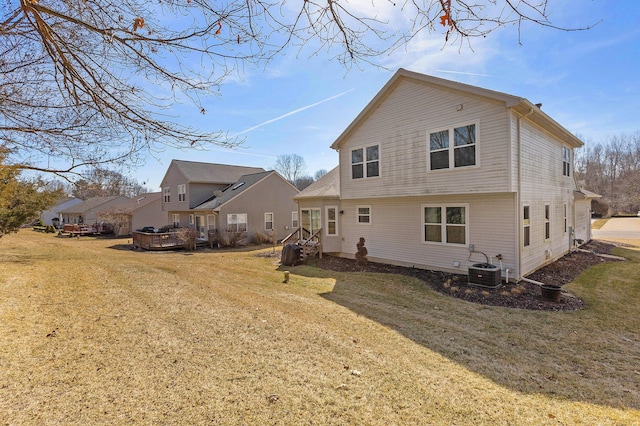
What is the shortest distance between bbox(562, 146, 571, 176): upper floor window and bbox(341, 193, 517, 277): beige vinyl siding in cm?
732

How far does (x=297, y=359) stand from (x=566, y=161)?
53.8 ft

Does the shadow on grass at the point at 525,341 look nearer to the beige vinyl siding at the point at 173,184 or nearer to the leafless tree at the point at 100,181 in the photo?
the leafless tree at the point at 100,181

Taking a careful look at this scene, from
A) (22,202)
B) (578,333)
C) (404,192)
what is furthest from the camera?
(22,202)

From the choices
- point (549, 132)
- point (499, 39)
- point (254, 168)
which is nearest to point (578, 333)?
point (499, 39)

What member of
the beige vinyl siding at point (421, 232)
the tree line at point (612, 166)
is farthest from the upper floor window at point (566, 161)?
the tree line at point (612, 166)

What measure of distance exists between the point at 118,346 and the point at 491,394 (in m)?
4.98

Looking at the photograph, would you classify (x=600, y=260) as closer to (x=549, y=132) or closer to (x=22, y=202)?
(x=549, y=132)

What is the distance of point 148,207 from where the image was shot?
32.3 metres

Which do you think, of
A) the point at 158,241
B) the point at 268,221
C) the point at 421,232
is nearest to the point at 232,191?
the point at 268,221

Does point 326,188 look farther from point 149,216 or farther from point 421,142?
point 149,216

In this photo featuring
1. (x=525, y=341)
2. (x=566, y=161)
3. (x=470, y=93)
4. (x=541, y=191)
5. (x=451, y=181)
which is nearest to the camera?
(x=525, y=341)

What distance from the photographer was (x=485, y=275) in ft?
29.5

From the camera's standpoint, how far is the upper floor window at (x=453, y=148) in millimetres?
9688

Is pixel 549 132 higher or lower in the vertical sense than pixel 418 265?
higher
